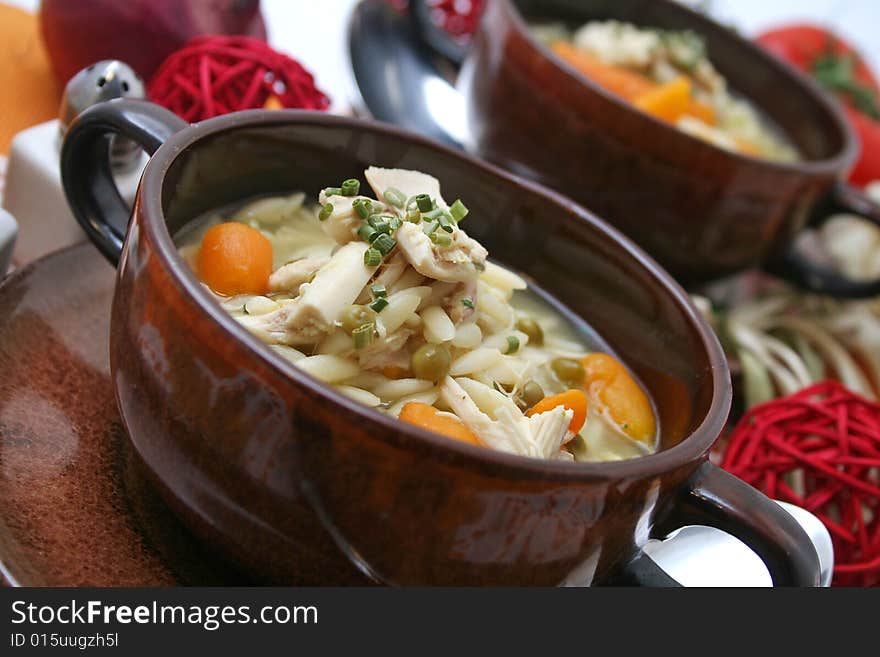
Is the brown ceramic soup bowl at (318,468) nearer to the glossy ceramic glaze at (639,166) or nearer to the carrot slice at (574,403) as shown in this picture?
the carrot slice at (574,403)

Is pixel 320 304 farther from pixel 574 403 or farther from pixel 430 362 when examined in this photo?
pixel 574 403

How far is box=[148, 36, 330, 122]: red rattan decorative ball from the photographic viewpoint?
5.07 ft

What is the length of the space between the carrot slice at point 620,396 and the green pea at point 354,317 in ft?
1.21

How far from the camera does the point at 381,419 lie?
0.81m

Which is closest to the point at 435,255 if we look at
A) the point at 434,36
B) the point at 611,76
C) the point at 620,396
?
the point at 620,396

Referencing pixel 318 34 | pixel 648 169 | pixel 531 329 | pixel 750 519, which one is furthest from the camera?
pixel 318 34

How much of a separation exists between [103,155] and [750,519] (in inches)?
31.5

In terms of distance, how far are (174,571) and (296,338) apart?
0.25 metres

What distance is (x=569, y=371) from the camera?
1264mm

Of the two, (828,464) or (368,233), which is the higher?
(368,233)

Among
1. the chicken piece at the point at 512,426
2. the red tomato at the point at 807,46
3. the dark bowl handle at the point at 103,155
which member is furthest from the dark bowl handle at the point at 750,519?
the red tomato at the point at 807,46

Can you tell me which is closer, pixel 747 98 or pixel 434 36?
pixel 434 36

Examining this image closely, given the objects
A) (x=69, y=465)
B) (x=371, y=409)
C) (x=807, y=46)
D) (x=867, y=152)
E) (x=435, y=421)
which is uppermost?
(x=371, y=409)

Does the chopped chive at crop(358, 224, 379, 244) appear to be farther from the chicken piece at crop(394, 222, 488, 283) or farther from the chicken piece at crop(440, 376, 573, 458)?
the chicken piece at crop(440, 376, 573, 458)
